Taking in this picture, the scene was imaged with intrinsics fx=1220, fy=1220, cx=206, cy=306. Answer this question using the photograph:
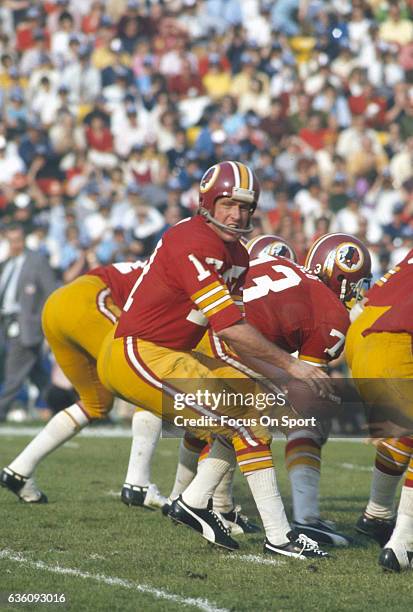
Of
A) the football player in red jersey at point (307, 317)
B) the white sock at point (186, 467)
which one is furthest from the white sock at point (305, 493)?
the white sock at point (186, 467)

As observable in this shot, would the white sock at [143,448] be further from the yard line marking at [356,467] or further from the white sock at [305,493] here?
the yard line marking at [356,467]

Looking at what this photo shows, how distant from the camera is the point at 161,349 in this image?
6.05 meters

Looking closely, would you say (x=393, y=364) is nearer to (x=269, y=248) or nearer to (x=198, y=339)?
(x=198, y=339)

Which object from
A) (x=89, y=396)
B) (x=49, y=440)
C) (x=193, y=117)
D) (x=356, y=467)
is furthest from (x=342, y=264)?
(x=193, y=117)

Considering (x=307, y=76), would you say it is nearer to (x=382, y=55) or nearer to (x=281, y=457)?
(x=382, y=55)

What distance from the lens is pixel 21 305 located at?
1326cm

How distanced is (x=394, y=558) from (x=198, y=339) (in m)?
1.47

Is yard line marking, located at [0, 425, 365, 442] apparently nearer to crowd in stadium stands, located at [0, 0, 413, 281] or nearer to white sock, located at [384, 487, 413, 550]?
crowd in stadium stands, located at [0, 0, 413, 281]

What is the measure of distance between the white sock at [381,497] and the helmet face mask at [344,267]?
999 millimetres

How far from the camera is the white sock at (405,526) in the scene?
5.62 m

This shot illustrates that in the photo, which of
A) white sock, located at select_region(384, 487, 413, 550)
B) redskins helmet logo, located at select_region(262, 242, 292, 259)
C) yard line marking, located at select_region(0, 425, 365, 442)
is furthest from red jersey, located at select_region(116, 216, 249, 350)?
yard line marking, located at select_region(0, 425, 365, 442)

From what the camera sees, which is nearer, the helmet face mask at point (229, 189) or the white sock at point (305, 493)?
Answer: the helmet face mask at point (229, 189)

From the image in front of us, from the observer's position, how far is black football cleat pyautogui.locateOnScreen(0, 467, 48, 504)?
765 centimetres

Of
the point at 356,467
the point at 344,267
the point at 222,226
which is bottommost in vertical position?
the point at 356,467
